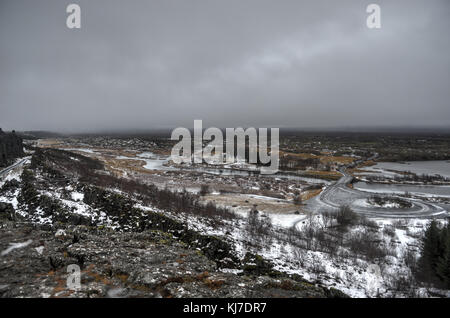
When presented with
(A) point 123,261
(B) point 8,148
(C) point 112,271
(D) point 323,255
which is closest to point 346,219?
(D) point 323,255

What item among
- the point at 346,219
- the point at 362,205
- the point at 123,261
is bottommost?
the point at 362,205

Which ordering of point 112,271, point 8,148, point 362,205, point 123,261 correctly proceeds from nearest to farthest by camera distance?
point 112,271 < point 123,261 < point 362,205 < point 8,148

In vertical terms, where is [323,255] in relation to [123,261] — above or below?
below

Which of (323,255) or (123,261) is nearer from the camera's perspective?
(123,261)

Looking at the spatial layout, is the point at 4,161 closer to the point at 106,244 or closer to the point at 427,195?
the point at 106,244

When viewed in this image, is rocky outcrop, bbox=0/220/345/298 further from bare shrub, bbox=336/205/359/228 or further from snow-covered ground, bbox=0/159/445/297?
bare shrub, bbox=336/205/359/228

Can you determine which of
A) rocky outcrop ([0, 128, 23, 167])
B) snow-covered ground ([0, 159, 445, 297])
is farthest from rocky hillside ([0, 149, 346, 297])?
rocky outcrop ([0, 128, 23, 167])

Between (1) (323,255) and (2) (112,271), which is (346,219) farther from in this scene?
(2) (112,271)

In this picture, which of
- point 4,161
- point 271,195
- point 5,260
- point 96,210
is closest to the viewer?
point 5,260
